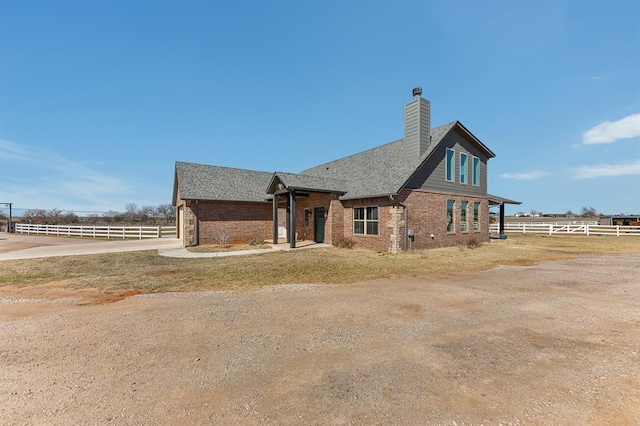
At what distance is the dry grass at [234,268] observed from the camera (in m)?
8.61

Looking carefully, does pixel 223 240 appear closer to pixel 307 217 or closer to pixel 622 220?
pixel 307 217

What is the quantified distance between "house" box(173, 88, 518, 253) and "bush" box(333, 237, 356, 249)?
0.69ft

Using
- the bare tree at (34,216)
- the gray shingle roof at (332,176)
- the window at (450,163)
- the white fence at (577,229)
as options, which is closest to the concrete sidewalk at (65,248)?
the gray shingle roof at (332,176)

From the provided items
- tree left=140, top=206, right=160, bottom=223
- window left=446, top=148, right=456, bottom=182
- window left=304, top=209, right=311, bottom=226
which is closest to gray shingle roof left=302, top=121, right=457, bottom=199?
window left=446, top=148, right=456, bottom=182

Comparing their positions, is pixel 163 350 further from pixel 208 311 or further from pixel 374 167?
pixel 374 167

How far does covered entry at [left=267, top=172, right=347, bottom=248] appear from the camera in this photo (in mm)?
16953

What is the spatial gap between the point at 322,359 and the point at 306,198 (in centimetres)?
1736

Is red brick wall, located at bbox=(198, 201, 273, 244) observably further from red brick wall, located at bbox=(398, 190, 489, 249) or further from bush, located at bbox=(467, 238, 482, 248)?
bush, located at bbox=(467, 238, 482, 248)

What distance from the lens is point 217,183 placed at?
21.9 meters

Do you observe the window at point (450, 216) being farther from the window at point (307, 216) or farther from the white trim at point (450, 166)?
the window at point (307, 216)

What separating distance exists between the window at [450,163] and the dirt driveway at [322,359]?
11710mm

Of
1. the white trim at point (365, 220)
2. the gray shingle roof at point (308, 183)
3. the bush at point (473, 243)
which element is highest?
the gray shingle roof at point (308, 183)

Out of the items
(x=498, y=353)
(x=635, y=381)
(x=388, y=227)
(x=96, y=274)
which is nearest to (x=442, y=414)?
(x=498, y=353)

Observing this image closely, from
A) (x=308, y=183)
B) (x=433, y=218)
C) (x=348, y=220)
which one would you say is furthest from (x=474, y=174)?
(x=308, y=183)
